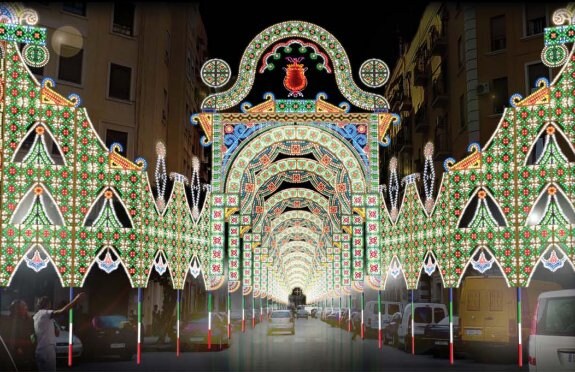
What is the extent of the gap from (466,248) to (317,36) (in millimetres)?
8388

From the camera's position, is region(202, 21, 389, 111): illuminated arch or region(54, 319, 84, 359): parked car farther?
region(202, 21, 389, 111): illuminated arch

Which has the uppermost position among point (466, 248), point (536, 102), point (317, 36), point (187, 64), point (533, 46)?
point (187, 64)

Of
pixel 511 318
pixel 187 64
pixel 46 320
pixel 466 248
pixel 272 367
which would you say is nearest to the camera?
pixel 46 320

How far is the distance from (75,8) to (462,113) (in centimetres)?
1709

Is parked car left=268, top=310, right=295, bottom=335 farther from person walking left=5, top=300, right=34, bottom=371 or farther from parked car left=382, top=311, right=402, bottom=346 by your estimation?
person walking left=5, top=300, right=34, bottom=371

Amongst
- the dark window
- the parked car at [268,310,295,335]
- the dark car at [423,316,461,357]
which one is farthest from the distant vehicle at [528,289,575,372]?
the parked car at [268,310,295,335]

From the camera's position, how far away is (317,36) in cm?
2339

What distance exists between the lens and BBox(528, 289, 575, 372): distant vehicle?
37.7ft

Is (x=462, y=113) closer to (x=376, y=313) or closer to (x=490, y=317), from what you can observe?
(x=376, y=313)

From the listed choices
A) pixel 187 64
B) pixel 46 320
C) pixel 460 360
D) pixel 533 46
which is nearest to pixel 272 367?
pixel 460 360

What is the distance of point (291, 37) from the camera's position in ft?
77.7

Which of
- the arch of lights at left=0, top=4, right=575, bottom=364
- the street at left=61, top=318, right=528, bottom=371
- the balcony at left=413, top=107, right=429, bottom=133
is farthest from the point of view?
the balcony at left=413, top=107, right=429, bottom=133

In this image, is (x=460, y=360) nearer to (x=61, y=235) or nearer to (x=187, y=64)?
(x=61, y=235)

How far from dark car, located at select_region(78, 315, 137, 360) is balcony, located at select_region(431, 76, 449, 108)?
19772 millimetres
